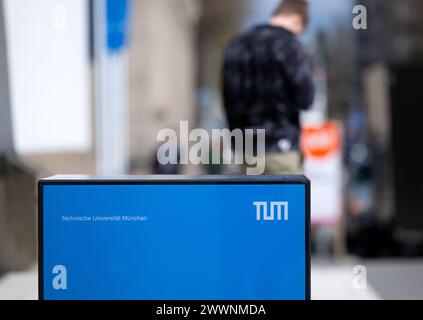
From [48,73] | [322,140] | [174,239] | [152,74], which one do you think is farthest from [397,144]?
[152,74]

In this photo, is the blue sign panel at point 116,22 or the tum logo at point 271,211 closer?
the tum logo at point 271,211

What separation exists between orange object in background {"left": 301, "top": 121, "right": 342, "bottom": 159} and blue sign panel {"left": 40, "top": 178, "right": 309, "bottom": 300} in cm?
433

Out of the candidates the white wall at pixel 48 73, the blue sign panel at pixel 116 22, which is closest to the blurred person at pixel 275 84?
the white wall at pixel 48 73

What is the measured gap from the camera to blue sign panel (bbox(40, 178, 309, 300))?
2.34 meters

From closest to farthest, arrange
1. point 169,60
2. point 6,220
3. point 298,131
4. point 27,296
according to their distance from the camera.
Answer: point 27,296
point 298,131
point 6,220
point 169,60

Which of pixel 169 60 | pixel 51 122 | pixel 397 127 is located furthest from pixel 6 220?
pixel 169 60

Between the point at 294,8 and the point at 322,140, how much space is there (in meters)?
3.57

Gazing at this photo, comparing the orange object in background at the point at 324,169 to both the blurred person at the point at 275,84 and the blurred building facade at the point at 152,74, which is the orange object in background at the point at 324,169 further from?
the blurred person at the point at 275,84

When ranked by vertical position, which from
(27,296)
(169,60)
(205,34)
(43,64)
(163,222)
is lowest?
(27,296)

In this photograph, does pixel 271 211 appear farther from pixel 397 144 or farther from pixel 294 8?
pixel 397 144

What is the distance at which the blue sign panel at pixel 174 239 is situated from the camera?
234 centimetres

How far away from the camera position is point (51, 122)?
4840mm

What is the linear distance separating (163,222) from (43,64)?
→ 2.70 meters
